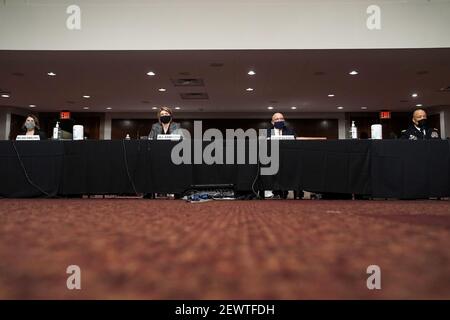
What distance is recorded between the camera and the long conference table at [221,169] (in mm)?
2943

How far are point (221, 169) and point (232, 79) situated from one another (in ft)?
10.7

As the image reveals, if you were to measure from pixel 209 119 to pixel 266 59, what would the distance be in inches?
175

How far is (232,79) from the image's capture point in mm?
5934

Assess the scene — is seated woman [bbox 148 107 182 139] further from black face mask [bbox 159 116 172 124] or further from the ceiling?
the ceiling

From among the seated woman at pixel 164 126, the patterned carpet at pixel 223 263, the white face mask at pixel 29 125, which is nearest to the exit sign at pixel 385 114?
the seated woman at pixel 164 126

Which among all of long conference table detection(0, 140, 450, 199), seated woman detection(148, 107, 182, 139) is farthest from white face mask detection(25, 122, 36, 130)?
seated woman detection(148, 107, 182, 139)

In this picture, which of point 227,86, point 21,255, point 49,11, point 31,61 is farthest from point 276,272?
point 227,86

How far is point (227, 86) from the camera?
21.0ft

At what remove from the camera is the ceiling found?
4.75 meters

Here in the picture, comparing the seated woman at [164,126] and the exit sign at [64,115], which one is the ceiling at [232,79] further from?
the seated woman at [164,126]

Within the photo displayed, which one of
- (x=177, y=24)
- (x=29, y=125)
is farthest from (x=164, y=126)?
(x=177, y=24)

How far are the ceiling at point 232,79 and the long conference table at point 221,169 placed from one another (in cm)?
203

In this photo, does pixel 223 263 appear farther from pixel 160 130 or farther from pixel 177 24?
pixel 177 24
